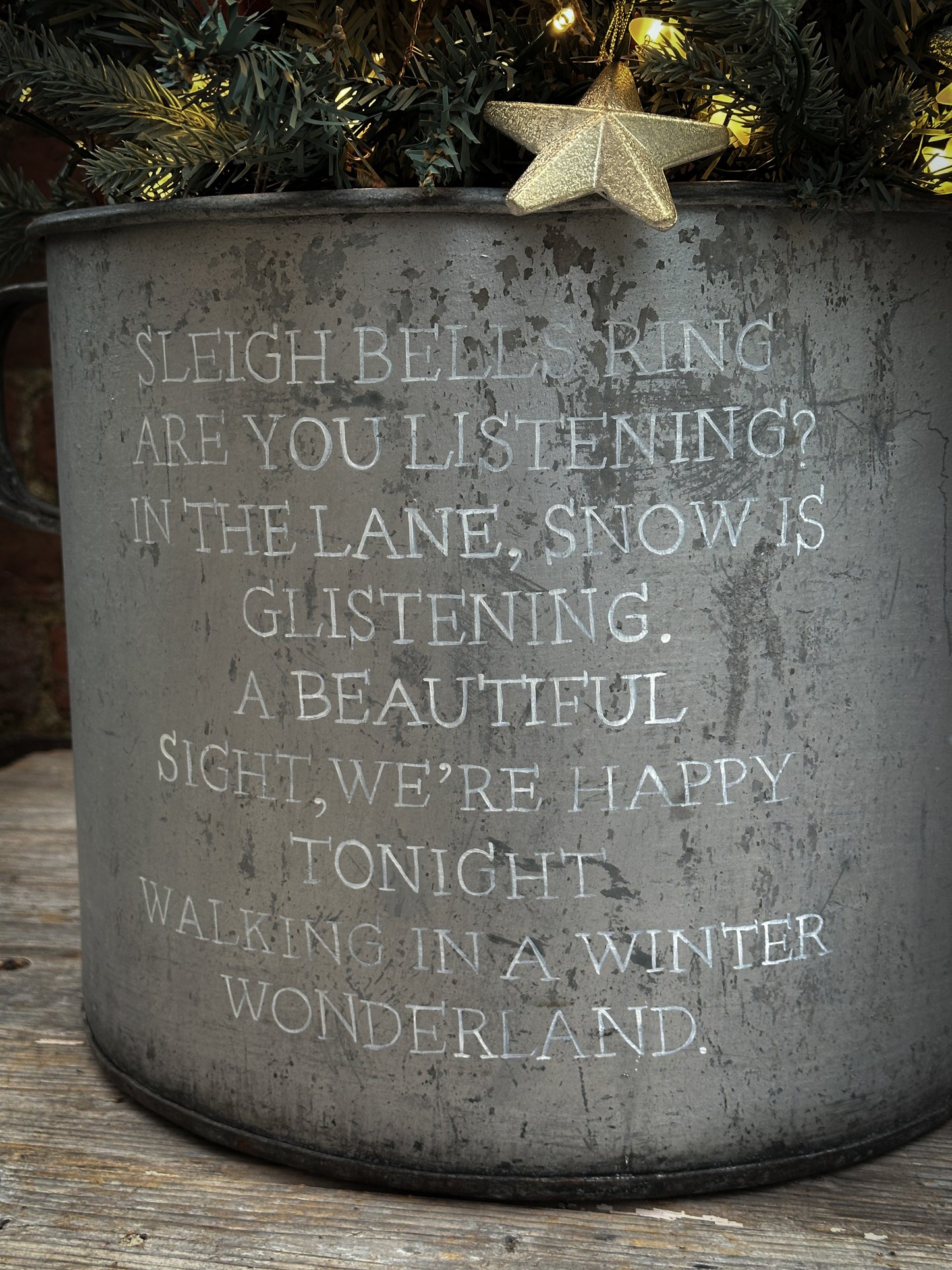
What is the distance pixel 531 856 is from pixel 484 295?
1.01ft

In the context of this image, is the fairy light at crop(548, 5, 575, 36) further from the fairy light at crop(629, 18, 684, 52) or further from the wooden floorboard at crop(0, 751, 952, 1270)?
the wooden floorboard at crop(0, 751, 952, 1270)

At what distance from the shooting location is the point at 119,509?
845 mm

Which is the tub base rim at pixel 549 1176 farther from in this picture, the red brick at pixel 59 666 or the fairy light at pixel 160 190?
the red brick at pixel 59 666

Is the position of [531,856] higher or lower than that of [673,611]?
lower

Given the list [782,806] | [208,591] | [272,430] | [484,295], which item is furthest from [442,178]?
[782,806]

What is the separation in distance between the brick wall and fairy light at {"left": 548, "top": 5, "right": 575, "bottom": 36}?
112cm

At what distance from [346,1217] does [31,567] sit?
3.84 feet

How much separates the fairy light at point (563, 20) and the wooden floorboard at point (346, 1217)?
0.66 metres

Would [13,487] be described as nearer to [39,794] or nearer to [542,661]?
[542,661]

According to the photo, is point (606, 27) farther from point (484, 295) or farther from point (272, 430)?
point (272, 430)

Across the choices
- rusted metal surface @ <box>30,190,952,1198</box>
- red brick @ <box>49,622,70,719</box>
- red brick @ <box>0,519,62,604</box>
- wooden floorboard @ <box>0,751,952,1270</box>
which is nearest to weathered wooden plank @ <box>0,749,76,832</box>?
red brick @ <box>49,622,70,719</box>

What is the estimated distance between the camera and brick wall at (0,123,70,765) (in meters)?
1.71

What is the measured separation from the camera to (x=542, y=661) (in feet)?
2.45

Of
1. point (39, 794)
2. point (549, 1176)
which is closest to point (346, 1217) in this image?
point (549, 1176)
